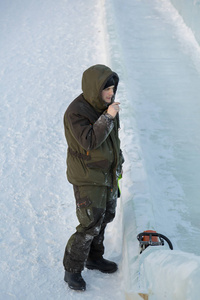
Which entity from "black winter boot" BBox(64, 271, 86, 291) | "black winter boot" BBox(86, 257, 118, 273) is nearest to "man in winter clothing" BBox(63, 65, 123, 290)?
"black winter boot" BBox(64, 271, 86, 291)

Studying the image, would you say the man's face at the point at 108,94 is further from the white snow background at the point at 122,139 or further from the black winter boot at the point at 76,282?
the black winter boot at the point at 76,282

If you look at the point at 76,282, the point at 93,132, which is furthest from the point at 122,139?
the point at 93,132

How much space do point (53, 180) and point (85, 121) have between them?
1.61 meters

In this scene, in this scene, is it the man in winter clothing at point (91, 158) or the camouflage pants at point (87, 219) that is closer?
the man in winter clothing at point (91, 158)

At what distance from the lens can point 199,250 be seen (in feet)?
9.61

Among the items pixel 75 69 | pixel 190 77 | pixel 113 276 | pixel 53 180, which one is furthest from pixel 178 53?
pixel 113 276

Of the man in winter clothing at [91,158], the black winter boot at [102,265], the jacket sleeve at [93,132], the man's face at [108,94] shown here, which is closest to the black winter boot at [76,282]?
the man in winter clothing at [91,158]

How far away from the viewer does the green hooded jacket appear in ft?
7.24

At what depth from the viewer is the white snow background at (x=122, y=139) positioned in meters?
2.71

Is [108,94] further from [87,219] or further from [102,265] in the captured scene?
[102,265]

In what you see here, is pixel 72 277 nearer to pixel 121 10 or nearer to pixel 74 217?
pixel 74 217

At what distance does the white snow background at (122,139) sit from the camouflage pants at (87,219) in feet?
0.60

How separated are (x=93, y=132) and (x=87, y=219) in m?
0.44

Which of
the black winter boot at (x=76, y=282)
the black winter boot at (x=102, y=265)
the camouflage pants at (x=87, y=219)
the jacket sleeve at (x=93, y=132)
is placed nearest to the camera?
the jacket sleeve at (x=93, y=132)
